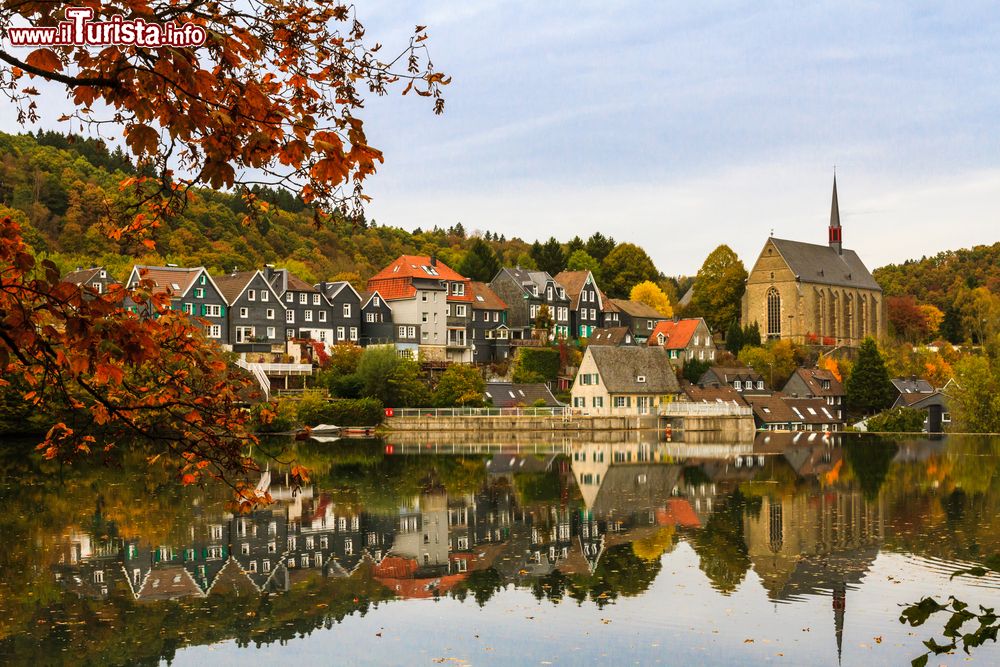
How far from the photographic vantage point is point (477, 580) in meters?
19.1

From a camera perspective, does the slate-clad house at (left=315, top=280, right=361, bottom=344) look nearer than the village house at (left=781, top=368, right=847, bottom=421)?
Yes

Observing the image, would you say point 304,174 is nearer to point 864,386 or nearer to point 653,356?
point 653,356

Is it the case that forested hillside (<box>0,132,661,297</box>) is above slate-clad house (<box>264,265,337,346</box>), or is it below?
above

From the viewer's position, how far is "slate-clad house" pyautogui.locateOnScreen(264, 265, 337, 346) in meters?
78.5

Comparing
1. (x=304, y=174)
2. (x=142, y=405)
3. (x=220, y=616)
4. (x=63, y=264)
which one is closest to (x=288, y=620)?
(x=220, y=616)

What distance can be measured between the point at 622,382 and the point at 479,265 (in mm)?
34595

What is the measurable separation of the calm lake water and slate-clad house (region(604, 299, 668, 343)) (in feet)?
201

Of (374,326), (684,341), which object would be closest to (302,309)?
(374,326)

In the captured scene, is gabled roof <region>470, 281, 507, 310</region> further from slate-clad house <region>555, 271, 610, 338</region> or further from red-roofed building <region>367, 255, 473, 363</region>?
slate-clad house <region>555, 271, 610, 338</region>

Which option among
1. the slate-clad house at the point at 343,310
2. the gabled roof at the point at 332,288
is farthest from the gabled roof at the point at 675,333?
the gabled roof at the point at 332,288

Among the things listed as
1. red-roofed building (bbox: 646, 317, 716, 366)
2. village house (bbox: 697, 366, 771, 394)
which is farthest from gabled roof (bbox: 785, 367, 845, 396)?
red-roofed building (bbox: 646, 317, 716, 366)

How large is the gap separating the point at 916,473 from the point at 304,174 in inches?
1515

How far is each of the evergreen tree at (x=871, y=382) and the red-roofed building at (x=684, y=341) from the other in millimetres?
11421

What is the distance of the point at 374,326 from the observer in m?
83.7
